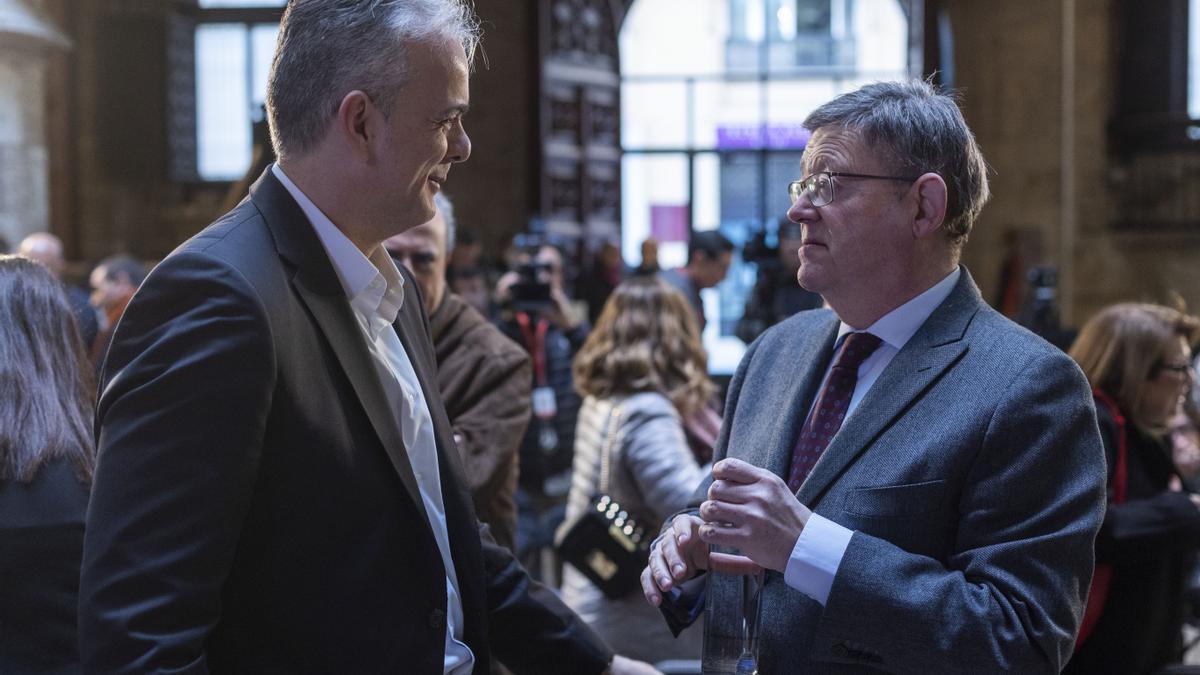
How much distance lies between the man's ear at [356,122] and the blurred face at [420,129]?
0.02 m

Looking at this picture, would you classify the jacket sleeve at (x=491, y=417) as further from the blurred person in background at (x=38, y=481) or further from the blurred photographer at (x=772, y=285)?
the blurred photographer at (x=772, y=285)

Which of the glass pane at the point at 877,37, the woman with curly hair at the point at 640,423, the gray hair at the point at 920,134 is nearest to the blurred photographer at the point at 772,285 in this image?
the woman with curly hair at the point at 640,423

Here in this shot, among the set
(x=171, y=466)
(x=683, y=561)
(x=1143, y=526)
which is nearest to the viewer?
(x=171, y=466)

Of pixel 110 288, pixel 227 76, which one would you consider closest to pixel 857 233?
pixel 110 288

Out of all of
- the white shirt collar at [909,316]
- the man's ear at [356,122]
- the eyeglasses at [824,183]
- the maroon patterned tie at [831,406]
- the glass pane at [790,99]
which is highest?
the glass pane at [790,99]

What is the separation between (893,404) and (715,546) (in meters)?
0.36

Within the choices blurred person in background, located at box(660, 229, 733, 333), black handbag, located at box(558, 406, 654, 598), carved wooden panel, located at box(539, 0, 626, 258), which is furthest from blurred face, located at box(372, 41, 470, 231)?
carved wooden panel, located at box(539, 0, 626, 258)

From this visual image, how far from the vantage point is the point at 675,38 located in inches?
592

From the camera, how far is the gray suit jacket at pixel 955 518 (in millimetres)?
1827

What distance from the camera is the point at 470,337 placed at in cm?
336

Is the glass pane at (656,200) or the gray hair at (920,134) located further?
the glass pane at (656,200)

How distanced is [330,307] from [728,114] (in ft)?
44.5

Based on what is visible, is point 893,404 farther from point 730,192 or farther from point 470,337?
point 730,192

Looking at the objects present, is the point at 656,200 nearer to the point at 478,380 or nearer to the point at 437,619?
the point at 478,380
